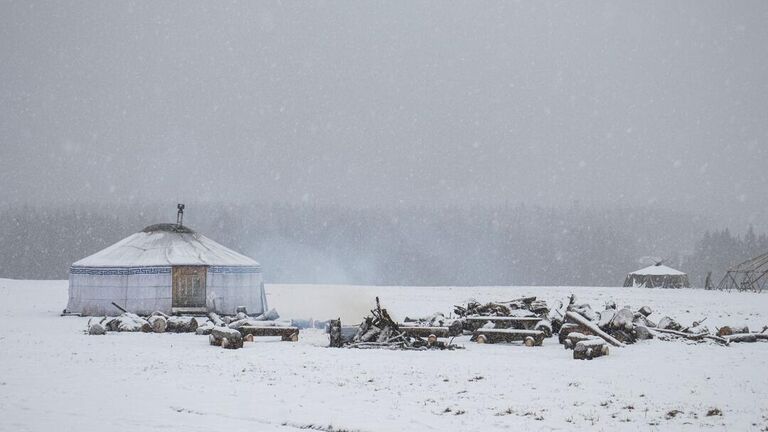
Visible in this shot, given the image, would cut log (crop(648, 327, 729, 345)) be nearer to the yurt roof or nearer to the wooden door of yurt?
the wooden door of yurt

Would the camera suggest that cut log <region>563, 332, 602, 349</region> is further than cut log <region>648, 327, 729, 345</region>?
No

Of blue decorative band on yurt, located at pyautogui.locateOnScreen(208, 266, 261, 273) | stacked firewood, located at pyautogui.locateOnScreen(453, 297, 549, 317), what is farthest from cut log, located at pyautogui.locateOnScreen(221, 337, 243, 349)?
blue decorative band on yurt, located at pyautogui.locateOnScreen(208, 266, 261, 273)

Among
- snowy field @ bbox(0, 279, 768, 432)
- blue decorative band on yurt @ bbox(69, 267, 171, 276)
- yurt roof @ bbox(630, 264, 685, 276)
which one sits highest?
blue decorative band on yurt @ bbox(69, 267, 171, 276)

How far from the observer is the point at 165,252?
25.5m

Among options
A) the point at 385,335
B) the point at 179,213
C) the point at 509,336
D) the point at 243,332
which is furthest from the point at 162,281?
the point at 509,336

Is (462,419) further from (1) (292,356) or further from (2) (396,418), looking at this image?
(1) (292,356)

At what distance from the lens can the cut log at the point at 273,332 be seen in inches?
707

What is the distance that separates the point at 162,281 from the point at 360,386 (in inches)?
619

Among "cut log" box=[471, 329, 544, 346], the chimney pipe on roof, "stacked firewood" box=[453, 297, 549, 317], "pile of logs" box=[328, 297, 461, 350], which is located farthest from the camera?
the chimney pipe on roof

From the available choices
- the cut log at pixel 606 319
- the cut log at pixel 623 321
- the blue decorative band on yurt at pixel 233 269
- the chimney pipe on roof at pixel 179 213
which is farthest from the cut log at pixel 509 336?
the chimney pipe on roof at pixel 179 213

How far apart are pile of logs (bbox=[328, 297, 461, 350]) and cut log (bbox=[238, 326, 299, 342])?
1.49m

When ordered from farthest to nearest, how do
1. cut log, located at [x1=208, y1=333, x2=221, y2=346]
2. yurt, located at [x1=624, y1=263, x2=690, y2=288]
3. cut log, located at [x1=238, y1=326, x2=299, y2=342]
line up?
yurt, located at [x1=624, y1=263, x2=690, y2=288] < cut log, located at [x1=238, y1=326, x2=299, y2=342] < cut log, located at [x1=208, y1=333, x2=221, y2=346]

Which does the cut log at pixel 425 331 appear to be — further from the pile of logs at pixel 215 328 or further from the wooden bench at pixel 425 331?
the pile of logs at pixel 215 328

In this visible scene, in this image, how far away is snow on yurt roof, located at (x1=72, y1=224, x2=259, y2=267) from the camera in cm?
2489
